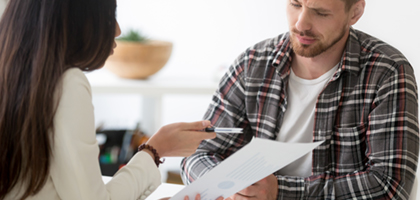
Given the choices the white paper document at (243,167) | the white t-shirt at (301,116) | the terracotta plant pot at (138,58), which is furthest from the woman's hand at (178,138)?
the terracotta plant pot at (138,58)

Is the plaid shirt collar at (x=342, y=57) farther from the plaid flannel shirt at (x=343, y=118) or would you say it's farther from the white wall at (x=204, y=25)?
the white wall at (x=204, y=25)

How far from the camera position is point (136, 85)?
2.40 meters

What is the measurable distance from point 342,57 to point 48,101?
0.87 metres

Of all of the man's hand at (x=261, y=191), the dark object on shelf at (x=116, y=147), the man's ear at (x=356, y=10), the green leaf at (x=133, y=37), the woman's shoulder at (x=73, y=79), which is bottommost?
the dark object on shelf at (x=116, y=147)

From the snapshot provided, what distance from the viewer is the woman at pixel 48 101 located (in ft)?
2.57

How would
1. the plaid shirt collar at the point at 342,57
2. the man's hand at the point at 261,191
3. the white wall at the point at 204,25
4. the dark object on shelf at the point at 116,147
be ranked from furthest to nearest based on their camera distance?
1. the white wall at the point at 204,25
2. the dark object on shelf at the point at 116,147
3. the plaid shirt collar at the point at 342,57
4. the man's hand at the point at 261,191

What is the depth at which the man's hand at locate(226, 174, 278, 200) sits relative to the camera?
3.83 feet

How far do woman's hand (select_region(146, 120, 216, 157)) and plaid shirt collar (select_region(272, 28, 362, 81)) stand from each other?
432 millimetres

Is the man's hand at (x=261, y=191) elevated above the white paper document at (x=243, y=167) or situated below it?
below

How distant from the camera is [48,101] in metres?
0.78

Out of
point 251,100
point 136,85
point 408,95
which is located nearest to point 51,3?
point 251,100

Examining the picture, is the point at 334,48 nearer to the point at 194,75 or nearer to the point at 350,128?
the point at 350,128

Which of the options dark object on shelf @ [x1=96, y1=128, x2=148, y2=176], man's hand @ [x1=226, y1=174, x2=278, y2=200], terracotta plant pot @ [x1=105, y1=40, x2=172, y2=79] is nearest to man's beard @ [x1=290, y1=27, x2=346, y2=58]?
man's hand @ [x1=226, y1=174, x2=278, y2=200]

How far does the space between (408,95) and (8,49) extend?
0.99 metres
